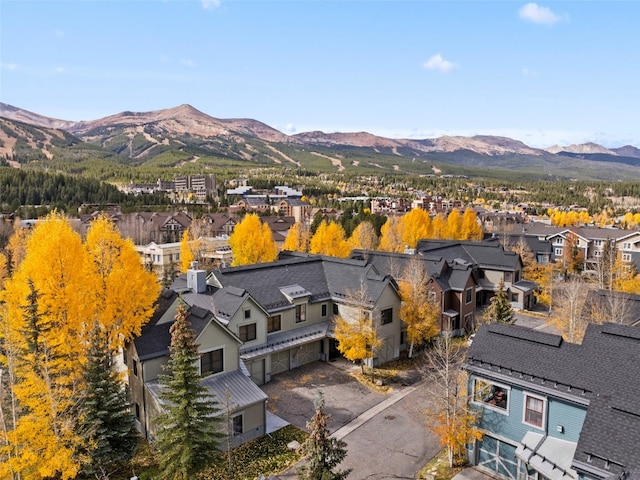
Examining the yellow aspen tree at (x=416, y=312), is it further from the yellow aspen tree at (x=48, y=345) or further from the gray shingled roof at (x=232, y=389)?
the yellow aspen tree at (x=48, y=345)

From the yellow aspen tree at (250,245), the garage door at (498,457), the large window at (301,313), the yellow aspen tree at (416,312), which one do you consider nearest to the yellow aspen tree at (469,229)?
the yellow aspen tree at (250,245)

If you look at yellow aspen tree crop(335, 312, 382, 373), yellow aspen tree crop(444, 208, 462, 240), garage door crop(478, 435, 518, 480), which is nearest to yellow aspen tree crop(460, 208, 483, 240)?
yellow aspen tree crop(444, 208, 462, 240)

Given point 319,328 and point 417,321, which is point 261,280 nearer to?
point 319,328

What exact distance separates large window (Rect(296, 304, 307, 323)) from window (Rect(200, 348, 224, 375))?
36.0 ft

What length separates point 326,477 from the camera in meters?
15.9

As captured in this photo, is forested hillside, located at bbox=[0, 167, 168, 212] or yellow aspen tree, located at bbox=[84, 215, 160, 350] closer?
yellow aspen tree, located at bbox=[84, 215, 160, 350]

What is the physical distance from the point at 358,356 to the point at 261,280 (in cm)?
1079

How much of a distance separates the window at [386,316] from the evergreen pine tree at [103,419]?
2099 centimetres

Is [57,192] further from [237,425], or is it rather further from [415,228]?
[237,425]

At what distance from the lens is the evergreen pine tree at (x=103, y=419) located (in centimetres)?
2089

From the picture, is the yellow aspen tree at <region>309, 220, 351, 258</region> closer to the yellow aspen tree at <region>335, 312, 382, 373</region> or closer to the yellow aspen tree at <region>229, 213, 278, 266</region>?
the yellow aspen tree at <region>229, 213, 278, 266</region>

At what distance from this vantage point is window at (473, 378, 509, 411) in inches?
821

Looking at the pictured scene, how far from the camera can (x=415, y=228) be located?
79.5 m

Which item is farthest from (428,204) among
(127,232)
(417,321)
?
(417,321)
